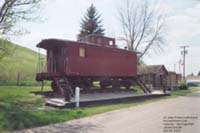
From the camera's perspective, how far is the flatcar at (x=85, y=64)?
21.9 meters

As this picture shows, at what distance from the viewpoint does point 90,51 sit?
24.0 metres

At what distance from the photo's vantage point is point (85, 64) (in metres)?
23.4

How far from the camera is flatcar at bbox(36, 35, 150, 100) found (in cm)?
2194

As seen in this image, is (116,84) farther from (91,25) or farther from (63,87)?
(91,25)

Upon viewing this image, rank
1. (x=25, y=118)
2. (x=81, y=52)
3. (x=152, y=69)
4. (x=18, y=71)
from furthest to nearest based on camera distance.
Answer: (x=152, y=69) → (x=18, y=71) → (x=81, y=52) → (x=25, y=118)

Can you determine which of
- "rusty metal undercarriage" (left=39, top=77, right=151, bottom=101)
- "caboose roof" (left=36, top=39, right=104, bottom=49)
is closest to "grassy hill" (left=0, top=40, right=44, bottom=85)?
"caboose roof" (left=36, top=39, right=104, bottom=49)

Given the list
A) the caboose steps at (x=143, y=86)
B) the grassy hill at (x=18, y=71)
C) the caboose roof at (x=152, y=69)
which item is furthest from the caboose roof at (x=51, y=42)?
the caboose roof at (x=152, y=69)

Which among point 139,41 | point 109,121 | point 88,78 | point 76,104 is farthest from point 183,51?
point 109,121

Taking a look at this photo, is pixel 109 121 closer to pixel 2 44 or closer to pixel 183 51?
pixel 2 44

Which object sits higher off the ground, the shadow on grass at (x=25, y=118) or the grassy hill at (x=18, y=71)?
the grassy hill at (x=18, y=71)

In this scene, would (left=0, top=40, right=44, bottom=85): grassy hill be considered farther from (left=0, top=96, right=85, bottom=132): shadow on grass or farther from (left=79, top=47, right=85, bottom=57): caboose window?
(left=0, top=96, right=85, bottom=132): shadow on grass

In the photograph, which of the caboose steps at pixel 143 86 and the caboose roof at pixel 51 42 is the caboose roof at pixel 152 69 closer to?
the caboose steps at pixel 143 86

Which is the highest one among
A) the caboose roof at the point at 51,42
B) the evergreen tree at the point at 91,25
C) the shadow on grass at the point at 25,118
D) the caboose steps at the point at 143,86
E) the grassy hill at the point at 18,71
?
the evergreen tree at the point at 91,25

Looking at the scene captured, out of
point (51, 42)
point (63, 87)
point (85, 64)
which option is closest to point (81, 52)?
point (85, 64)
